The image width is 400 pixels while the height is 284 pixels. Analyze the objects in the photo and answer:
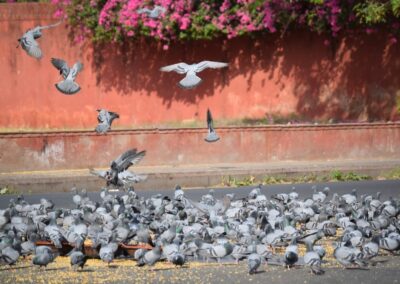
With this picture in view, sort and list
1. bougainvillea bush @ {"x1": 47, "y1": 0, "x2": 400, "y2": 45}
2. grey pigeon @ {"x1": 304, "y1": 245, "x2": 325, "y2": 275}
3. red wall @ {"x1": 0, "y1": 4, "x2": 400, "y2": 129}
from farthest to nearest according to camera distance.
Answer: red wall @ {"x1": 0, "y1": 4, "x2": 400, "y2": 129} < bougainvillea bush @ {"x1": 47, "y1": 0, "x2": 400, "y2": 45} < grey pigeon @ {"x1": 304, "y1": 245, "x2": 325, "y2": 275}

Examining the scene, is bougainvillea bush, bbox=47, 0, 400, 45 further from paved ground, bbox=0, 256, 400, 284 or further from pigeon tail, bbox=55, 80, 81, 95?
paved ground, bbox=0, 256, 400, 284

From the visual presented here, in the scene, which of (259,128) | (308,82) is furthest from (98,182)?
(308,82)

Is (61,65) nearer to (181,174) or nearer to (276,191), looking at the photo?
(276,191)

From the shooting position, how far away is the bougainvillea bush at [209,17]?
23.1 m

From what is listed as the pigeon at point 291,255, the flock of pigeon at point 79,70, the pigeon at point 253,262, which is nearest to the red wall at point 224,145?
the flock of pigeon at point 79,70

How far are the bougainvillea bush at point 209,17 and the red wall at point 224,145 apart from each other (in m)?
2.95

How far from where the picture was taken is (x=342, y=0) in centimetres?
2319

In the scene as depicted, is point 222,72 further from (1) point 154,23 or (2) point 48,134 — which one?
(2) point 48,134

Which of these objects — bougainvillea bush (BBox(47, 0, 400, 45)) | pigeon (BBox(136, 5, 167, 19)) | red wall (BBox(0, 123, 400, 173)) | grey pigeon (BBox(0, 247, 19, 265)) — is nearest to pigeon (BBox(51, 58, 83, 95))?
grey pigeon (BBox(0, 247, 19, 265))

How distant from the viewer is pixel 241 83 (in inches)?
960

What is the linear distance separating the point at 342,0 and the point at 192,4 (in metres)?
3.37

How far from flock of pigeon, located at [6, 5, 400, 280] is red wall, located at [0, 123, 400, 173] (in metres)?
7.69

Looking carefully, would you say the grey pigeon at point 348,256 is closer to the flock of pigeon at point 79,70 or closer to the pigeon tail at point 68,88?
the flock of pigeon at point 79,70

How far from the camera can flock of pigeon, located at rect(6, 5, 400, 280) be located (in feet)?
32.3
